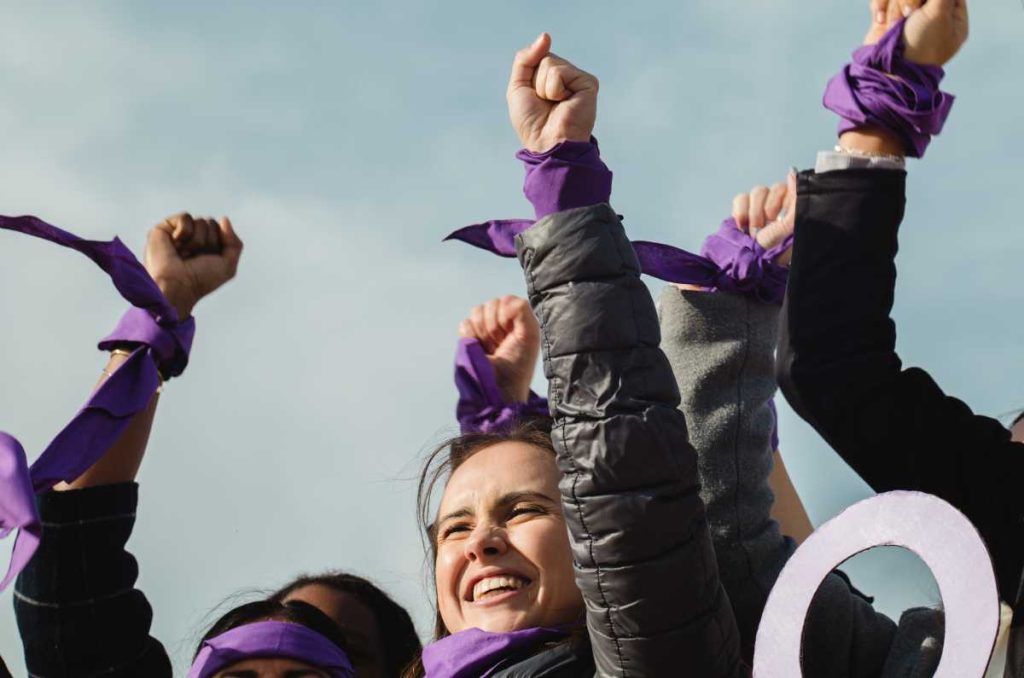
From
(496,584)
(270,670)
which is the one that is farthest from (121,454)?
(496,584)

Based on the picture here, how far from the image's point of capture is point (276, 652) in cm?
333

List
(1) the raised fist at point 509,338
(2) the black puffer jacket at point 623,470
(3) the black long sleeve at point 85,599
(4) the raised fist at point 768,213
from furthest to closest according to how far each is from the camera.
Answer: (1) the raised fist at point 509,338 → (3) the black long sleeve at point 85,599 → (4) the raised fist at point 768,213 → (2) the black puffer jacket at point 623,470

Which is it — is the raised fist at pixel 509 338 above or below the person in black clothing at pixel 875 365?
above

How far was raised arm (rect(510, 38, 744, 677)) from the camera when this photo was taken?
7.45 feet

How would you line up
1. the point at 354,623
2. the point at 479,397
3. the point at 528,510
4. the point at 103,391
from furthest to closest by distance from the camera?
the point at 354,623
the point at 479,397
the point at 103,391
the point at 528,510

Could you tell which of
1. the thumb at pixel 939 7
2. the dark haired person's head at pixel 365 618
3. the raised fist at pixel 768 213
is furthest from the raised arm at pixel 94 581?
the thumb at pixel 939 7

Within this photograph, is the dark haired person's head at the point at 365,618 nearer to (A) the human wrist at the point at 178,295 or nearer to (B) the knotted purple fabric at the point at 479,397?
(B) the knotted purple fabric at the point at 479,397

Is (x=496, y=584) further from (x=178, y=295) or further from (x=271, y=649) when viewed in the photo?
(x=178, y=295)

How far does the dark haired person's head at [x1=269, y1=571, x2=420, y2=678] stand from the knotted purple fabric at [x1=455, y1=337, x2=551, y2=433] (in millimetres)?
548

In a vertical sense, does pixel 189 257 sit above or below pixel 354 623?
above

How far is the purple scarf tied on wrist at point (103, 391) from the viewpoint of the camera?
288 centimetres

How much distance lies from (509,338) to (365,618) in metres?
0.79

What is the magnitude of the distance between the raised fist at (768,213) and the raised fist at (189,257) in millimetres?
1200

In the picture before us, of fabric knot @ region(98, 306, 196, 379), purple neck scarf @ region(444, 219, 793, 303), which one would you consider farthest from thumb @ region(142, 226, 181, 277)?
purple neck scarf @ region(444, 219, 793, 303)
